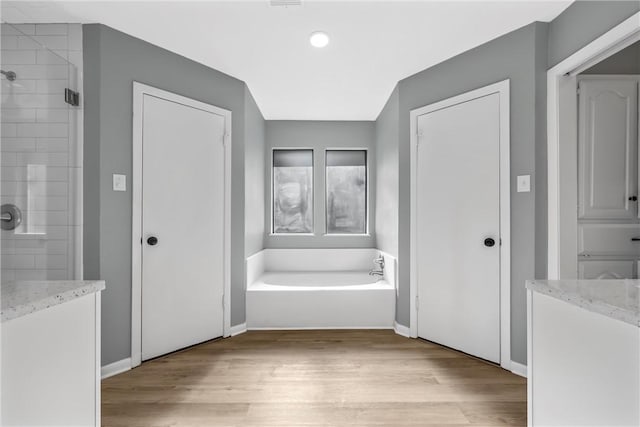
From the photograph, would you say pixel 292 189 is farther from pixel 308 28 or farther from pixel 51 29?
pixel 51 29

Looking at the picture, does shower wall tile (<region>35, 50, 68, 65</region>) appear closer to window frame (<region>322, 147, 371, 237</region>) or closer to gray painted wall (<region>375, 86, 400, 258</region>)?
gray painted wall (<region>375, 86, 400, 258</region>)

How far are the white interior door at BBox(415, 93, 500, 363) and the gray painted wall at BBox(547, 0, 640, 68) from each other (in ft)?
1.35

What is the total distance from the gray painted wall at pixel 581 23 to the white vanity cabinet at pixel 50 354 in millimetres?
2605

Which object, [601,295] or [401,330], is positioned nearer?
[601,295]

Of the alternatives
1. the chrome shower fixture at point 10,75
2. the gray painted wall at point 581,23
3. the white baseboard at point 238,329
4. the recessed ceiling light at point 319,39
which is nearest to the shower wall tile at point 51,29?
the chrome shower fixture at point 10,75

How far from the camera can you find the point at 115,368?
209cm

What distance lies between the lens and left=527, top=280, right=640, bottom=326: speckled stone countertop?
78 cm

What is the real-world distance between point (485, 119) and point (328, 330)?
2.15 m

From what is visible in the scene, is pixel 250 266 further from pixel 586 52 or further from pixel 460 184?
pixel 586 52

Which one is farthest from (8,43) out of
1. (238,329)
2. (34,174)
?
(238,329)

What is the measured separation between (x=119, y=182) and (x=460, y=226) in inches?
96.1

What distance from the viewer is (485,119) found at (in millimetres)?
2254

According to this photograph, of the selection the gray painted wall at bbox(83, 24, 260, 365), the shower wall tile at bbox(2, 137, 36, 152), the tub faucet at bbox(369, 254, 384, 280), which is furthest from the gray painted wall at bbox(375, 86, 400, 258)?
the shower wall tile at bbox(2, 137, 36, 152)

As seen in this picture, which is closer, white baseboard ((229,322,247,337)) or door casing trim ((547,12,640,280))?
door casing trim ((547,12,640,280))
